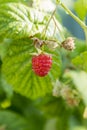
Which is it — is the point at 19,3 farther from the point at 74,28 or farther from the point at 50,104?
the point at 74,28

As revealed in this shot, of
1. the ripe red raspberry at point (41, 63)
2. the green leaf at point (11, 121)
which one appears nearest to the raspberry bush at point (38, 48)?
the ripe red raspberry at point (41, 63)

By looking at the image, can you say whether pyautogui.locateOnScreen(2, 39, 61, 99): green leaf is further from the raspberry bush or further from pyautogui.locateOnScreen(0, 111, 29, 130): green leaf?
pyautogui.locateOnScreen(0, 111, 29, 130): green leaf

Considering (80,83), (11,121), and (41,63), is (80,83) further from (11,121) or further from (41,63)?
(11,121)

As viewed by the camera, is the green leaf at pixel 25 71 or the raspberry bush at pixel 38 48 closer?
the raspberry bush at pixel 38 48

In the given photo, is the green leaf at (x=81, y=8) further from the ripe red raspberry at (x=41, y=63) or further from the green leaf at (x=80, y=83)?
the green leaf at (x=80, y=83)

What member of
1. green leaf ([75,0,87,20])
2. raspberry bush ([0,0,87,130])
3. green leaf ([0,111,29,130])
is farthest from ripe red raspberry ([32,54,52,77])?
green leaf ([0,111,29,130])

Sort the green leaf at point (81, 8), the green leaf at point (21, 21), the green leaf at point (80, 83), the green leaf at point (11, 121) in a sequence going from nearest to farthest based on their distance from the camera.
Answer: the green leaf at point (80, 83) < the green leaf at point (21, 21) < the green leaf at point (81, 8) < the green leaf at point (11, 121)

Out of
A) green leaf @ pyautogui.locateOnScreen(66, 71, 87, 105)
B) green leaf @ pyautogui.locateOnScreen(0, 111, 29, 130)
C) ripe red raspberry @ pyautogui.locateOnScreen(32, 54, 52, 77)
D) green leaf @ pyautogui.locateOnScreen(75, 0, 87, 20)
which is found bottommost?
green leaf @ pyautogui.locateOnScreen(0, 111, 29, 130)
